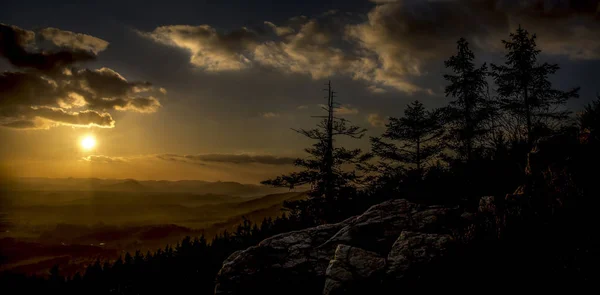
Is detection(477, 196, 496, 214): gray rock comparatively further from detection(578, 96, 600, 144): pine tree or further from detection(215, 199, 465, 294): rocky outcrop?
detection(578, 96, 600, 144): pine tree

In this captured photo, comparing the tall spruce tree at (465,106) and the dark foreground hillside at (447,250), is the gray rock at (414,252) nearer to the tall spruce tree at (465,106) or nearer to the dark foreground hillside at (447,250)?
the dark foreground hillside at (447,250)

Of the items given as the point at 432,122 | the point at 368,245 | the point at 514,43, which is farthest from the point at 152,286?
the point at 514,43

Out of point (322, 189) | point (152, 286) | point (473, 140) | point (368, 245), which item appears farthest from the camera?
point (473, 140)

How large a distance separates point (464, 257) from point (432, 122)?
2292 cm

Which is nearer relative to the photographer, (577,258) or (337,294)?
(577,258)

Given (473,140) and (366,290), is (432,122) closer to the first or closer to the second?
(473,140)

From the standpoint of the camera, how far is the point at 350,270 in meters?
5.68

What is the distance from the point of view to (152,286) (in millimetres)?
9500

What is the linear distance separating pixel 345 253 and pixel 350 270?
443mm

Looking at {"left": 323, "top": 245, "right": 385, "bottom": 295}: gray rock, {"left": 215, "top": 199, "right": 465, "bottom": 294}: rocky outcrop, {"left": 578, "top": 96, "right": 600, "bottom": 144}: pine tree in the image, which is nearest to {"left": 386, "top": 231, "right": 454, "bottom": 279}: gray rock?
{"left": 215, "top": 199, "right": 465, "bottom": 294}: rocky outcrop

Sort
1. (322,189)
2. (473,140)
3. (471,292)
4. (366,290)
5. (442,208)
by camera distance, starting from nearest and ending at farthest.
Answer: (471,292) → (366,290) → (442,208) → (322,189) → (473,140)

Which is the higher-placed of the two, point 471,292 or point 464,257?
point 464,257

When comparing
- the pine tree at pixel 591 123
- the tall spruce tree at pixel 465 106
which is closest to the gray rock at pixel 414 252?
the pine tree at pixel 591 123

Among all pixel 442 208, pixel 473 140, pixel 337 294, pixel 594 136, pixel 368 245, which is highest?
pixel 473 140
